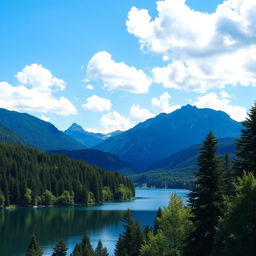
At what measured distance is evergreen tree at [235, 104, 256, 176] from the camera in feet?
116

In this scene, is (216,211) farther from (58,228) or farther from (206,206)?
(58,228)

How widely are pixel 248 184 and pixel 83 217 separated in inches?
5395

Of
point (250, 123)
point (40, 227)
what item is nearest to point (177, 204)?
point (250, 123)

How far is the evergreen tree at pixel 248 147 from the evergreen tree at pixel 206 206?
1.93m

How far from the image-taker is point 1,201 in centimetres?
19088

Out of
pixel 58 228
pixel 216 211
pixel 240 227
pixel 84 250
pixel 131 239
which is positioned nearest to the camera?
pixel 240 227

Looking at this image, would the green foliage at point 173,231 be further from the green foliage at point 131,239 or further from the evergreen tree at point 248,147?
the green foliage at point 131,239

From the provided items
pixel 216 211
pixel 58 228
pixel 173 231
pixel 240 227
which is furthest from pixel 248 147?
pixel 58 228

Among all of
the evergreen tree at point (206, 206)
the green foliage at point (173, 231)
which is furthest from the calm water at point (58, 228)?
the evergreen tree at point (206, 206)

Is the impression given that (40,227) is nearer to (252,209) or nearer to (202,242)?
(202,242)

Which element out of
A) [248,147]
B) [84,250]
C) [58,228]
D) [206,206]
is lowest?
[58,228]

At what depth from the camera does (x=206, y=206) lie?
35688 millimetres

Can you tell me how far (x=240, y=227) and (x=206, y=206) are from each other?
7.35 metres

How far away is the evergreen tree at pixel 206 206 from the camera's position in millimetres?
35594
